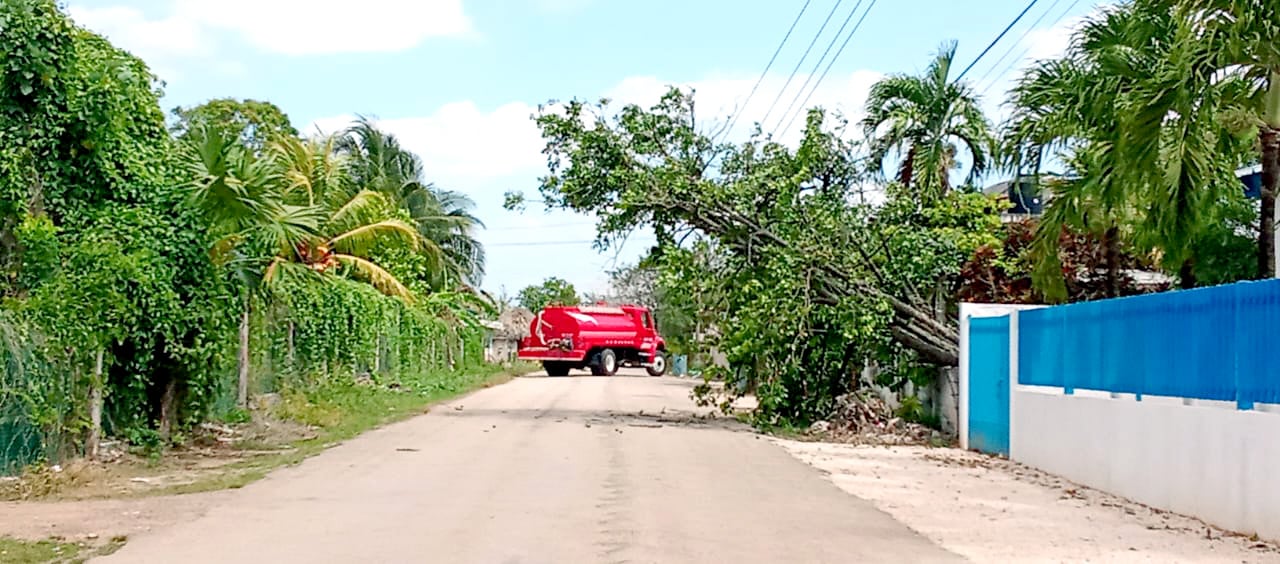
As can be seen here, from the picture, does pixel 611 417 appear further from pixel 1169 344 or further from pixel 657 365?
pixel 657 365

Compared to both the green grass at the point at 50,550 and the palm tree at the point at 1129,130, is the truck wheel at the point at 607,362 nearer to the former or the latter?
the palm tree at the point at 1129,130

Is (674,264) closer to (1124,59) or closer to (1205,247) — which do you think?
(1205,247)

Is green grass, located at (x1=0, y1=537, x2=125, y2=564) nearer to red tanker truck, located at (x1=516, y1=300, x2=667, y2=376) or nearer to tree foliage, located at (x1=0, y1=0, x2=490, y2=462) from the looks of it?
tree foliage, located at (x1=0, y1=0, x2=490, y2=462)

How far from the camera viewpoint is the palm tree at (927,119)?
27.2 m

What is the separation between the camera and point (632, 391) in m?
37.6

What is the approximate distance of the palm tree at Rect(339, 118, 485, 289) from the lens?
1770 inches

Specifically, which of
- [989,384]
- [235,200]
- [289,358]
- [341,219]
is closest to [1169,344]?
[989,384]

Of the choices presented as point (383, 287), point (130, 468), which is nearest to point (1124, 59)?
point (130, 468)

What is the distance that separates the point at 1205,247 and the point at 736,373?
8.09 meters

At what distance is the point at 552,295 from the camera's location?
88.5 meters

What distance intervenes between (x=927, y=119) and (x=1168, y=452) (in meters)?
16.4

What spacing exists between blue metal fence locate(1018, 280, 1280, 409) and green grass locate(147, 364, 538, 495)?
9.02m

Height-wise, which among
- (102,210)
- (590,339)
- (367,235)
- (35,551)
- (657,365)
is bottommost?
(35,551)

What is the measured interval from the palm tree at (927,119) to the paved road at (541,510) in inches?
370
